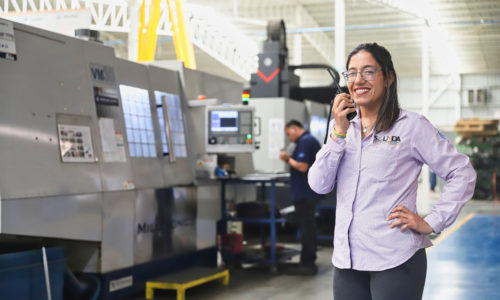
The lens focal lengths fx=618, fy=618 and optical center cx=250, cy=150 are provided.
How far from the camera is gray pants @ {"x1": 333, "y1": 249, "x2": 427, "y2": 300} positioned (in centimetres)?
182

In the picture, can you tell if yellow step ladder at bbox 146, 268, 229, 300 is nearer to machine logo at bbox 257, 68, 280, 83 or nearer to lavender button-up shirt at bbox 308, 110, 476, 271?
lavender button-up shirt at bbox 308, 110, 476, 271

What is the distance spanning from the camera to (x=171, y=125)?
5.73 m

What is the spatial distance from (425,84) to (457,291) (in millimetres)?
8236

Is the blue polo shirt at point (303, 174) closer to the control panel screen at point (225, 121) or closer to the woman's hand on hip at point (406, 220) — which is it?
the control panel screen at point (225, 121)

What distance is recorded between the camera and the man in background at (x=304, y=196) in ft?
20.6

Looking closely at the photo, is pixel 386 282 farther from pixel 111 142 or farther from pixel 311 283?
pixel 311 283

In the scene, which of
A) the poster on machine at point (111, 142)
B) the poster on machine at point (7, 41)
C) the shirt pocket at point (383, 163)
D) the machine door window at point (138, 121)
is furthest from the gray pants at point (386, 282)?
the machine door window at point (138, 121)

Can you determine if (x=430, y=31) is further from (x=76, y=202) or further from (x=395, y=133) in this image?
(x=395, y=133)

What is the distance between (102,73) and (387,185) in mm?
3372

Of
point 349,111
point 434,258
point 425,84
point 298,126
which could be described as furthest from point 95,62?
point 425,84

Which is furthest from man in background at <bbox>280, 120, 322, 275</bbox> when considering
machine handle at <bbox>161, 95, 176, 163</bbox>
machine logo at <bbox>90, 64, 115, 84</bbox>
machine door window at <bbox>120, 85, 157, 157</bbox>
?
machine logo at <bbox>90, 64, 115, 84</bbox>

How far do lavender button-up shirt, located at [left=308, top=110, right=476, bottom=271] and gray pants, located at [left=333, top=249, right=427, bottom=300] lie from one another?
28mm

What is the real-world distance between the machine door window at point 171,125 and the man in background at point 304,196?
1.14 m

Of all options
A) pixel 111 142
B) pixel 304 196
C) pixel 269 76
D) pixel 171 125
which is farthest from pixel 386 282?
pixel 269 76
